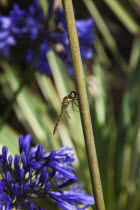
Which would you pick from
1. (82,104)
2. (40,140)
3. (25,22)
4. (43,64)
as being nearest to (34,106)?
(40,140)

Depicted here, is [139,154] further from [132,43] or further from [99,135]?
[132,43]

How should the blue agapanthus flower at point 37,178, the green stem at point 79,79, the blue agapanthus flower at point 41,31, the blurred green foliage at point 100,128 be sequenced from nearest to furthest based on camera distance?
the green stem at point 79,79
the blue agapanthus flower at point 37,178
the blue agapanthus flower at point 41,31
the blurred green foliage at point 100,128

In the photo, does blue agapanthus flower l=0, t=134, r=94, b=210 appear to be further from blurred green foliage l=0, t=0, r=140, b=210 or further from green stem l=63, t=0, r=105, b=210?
blurred green foliage l=0, t=0, r=140, b=210

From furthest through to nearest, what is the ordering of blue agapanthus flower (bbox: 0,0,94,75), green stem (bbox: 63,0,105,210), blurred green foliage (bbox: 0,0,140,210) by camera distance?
1. blurred green foliage (bbox: 0,0,140,210)
2. blue agapanthus flower (bbox: 0,0,94,75)
3. green stem (bbox: 63,0,105,210)

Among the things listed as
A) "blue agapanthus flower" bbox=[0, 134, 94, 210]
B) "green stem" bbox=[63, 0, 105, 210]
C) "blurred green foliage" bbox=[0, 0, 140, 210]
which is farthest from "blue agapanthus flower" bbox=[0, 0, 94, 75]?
"green stem" bbox=[63, 0, 105, 210]

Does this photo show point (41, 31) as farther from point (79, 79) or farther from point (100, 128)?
point (79, 79)

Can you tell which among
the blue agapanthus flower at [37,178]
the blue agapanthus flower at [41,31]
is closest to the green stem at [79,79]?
the blue agapanthus flower at [37,178]

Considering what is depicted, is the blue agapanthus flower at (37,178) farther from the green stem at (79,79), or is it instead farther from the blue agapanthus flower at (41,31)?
the blue agapanthus flower at (41,31)

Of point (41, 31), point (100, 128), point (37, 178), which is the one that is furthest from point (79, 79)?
point (100, 128)
